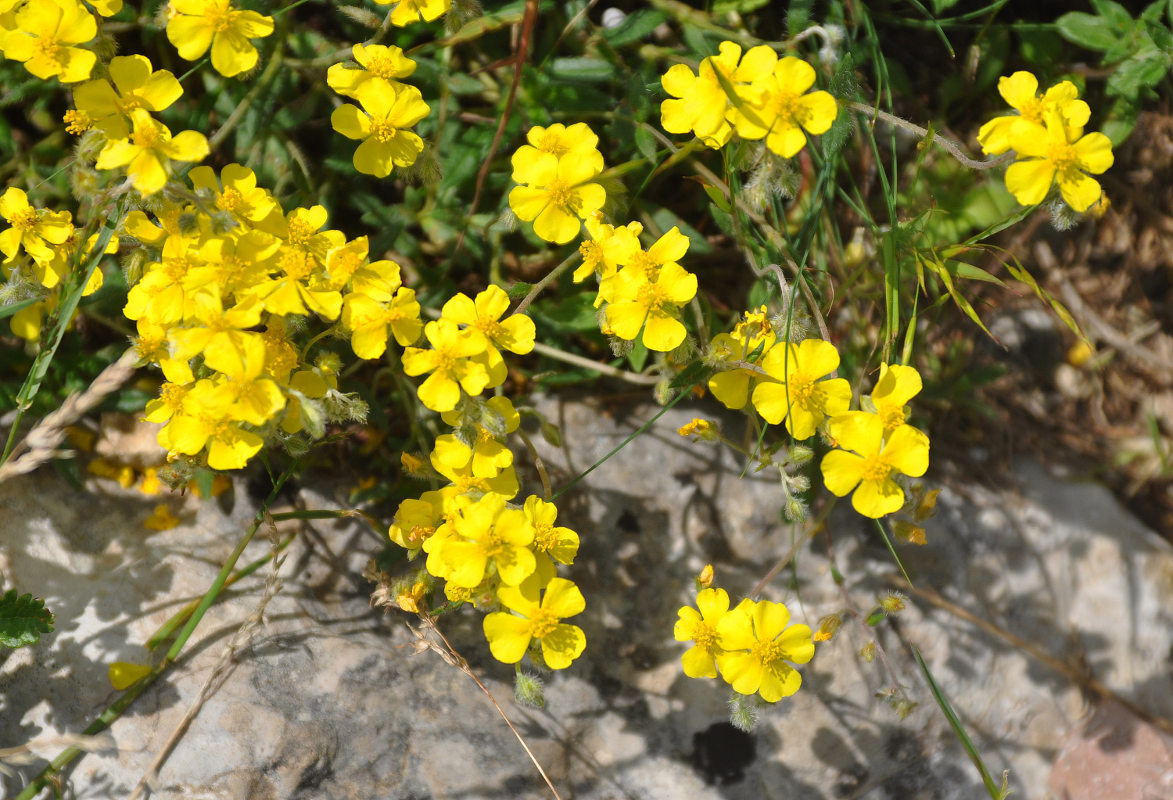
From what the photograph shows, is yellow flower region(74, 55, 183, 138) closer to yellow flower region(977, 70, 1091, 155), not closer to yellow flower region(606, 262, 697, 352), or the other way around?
yellow flower region(606, 262, 697, 352)

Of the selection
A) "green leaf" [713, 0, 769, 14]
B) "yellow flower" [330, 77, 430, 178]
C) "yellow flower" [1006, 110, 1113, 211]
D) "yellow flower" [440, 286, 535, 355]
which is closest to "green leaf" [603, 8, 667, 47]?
"green leaf" [713, 0, 769, 14]

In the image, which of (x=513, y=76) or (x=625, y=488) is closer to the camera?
(x=513, y=76)

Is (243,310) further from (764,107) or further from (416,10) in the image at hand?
(764,107)

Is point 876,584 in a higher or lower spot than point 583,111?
lower

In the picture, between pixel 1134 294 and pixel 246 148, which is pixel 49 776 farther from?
pixel 1134 294

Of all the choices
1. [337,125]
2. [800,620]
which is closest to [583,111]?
[337,125]

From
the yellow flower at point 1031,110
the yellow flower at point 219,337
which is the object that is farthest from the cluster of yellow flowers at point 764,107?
the yellow flower at point 219,337

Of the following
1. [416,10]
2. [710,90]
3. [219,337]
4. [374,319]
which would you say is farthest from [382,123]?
[710,90]
